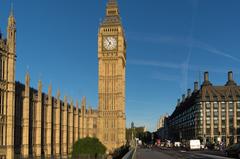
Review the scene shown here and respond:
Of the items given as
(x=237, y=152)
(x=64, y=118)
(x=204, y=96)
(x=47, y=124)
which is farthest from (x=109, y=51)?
(x=237, y=152)

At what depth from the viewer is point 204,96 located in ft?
540

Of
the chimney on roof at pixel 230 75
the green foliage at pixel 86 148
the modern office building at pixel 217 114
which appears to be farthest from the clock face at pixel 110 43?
the chimney on roof at pixel 230 75

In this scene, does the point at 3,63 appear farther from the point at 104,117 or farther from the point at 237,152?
the point at 104,117

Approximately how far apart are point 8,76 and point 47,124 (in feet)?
100

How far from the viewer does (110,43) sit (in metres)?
127

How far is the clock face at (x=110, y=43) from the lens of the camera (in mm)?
126875

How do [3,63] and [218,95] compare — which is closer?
[3,63]

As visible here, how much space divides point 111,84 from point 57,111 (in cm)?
3007

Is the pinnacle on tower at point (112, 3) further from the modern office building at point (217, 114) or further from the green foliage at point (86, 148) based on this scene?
the green foliage at point (86, 148)

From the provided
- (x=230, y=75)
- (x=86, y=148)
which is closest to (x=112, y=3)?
(x=230, y=75)

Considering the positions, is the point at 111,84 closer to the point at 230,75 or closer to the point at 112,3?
the point at 112,3

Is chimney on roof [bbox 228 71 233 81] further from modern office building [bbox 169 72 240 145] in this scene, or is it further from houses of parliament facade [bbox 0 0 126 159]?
houses of parliament facade [bbox 0 0 126 159]

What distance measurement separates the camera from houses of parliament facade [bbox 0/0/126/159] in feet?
199

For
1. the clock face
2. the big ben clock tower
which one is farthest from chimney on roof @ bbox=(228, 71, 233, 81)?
the clock face
